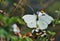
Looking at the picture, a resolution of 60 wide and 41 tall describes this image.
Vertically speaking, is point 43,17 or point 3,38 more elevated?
point 43,17

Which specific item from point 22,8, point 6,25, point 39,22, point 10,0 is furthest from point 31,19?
point 10,0

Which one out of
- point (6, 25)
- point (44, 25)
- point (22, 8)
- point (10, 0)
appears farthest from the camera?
point (10, 0)

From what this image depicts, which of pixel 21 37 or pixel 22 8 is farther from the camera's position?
pixel 22 8

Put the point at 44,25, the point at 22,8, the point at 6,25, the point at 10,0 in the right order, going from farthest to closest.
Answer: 1. the point at 10,0
2. the point at 22,8
3. the point at 6,25
4. the point at 44,25

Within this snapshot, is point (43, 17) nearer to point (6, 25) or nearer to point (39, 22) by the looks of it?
point (39, 22)

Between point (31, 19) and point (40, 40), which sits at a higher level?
point (31, 19)

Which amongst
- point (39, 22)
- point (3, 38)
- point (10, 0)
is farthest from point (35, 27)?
point (10, 0)

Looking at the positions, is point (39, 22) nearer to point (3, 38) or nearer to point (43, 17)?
point (43, 17)

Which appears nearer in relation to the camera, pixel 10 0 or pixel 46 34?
pixel 46 34

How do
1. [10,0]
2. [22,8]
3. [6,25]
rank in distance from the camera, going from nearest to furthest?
[6,25] < [22,8] < [10,0]
